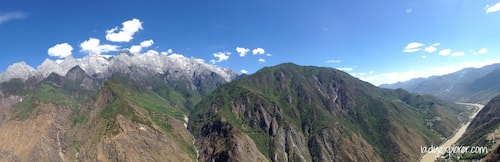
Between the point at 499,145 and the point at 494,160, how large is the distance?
5.81 metres

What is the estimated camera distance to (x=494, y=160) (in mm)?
117812

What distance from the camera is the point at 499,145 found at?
120250 mm
